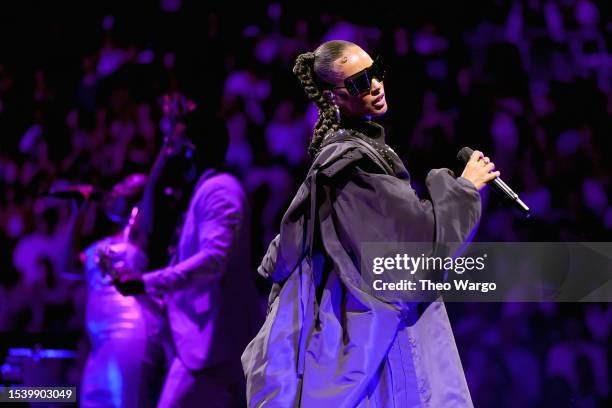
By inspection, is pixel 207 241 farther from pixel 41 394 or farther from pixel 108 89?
pixel 108 89

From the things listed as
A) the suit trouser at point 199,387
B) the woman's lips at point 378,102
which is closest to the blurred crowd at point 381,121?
the suit trouser at point 199,387

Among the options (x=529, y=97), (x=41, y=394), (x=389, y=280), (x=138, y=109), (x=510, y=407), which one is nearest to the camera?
(x=389, y=280)

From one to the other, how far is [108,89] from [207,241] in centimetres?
212

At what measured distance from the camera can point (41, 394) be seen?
3127mm

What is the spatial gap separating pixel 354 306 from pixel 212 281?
1.31m

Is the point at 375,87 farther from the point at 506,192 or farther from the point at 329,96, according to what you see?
the point at 506,192

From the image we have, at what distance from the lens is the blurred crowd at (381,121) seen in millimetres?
3619

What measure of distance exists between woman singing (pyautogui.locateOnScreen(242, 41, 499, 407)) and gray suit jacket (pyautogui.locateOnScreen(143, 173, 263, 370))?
1054mm

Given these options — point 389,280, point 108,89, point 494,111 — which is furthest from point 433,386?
point 108,89

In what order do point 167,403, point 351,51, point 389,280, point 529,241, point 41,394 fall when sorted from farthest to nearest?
point 529,241, point 41,394, point 167,403, point 351,51, point 389,280

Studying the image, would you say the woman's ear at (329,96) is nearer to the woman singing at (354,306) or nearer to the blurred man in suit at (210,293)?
the woman singing at (354,306)

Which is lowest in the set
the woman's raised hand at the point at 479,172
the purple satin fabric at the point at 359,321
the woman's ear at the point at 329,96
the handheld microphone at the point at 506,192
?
the purple satin fabric at the point at 359,321

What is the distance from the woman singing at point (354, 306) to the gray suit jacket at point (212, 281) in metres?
1.05

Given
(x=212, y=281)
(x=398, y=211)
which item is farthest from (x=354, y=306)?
(x=212, y=281)
